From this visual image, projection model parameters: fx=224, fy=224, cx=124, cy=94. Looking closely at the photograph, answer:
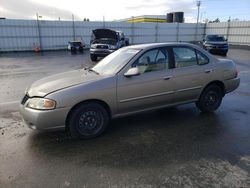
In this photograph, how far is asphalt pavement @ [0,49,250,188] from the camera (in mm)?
2912

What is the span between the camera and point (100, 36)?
16141mm

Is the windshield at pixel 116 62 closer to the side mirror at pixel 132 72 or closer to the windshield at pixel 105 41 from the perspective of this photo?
the side mirror at pixel 132 72

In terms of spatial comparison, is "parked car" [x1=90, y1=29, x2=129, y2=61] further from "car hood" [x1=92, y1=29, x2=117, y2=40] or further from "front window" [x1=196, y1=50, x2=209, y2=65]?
"front window" [x1=196, y1=50, x2=209, y2=65]

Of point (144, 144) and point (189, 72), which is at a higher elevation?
point (189, 72)

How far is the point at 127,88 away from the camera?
422 cm

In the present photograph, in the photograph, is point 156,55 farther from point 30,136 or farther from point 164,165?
point 30,136

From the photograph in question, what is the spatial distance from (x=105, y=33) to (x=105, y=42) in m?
0.77

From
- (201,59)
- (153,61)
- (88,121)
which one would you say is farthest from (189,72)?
(88,121)

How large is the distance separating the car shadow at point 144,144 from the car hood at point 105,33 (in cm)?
1174

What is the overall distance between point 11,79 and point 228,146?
350 inches

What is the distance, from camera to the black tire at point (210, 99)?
5309 millimetres

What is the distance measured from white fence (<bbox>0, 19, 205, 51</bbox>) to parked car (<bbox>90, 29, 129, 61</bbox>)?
37.5ft

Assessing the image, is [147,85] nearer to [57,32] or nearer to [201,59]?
[201,59]

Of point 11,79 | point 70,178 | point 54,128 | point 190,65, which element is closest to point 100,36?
point 11,79
